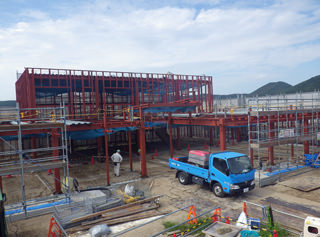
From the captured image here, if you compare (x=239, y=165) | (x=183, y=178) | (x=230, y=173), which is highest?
(x=239, y=165)

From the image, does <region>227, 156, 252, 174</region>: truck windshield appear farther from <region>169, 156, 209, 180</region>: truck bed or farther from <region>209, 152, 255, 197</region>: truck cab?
<region>169, 156, 209, 180</region>: truck bed

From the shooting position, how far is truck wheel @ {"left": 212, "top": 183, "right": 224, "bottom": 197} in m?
12.2

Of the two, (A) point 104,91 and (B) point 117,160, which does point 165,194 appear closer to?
(B) point 117,160

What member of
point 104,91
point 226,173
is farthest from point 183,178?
point 104,91

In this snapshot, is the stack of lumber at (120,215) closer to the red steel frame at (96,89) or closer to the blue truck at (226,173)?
the blue truck at (226,173)

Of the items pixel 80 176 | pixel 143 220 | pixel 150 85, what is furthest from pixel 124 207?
pixel 150 85

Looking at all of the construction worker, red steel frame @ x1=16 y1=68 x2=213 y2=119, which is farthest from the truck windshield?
red steel frame @ x1=16 y1=68 x2=213 y2=119

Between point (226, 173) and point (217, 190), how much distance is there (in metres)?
1.33

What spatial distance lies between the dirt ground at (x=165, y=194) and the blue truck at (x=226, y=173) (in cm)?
54

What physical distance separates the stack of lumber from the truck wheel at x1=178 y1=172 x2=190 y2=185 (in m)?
3.17

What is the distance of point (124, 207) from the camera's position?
11.0 metres

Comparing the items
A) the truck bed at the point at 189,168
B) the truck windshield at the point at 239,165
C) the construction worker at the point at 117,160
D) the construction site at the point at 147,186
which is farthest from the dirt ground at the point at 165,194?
the truck windshield at the point at 239,165

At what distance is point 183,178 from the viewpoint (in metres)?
14.7

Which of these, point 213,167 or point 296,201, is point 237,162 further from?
point 296,201
